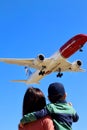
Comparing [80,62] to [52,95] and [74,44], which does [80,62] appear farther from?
[52,95]

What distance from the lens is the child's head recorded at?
18.8ft

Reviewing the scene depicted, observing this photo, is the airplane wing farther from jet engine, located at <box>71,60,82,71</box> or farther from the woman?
the woman

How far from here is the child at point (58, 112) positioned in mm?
5508

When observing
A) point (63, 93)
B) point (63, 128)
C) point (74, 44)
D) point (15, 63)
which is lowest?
point (63, 128)

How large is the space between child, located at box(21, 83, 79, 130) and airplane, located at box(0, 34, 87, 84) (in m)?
55.8

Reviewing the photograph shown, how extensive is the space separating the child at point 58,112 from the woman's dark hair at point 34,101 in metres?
0.13

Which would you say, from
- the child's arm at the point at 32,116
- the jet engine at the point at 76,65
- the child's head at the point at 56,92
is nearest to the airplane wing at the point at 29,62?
the jet engine at the point at 76,65

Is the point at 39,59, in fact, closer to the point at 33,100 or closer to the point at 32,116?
the point at 33,100

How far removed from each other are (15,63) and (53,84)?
62553 millimetres

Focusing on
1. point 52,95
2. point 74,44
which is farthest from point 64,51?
point 52,95

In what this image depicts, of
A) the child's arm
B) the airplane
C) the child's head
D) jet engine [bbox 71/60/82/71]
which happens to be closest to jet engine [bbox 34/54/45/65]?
the airplane

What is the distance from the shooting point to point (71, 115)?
565 centimetres

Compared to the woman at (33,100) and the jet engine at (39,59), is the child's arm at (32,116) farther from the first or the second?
the jet engine at (39,59)

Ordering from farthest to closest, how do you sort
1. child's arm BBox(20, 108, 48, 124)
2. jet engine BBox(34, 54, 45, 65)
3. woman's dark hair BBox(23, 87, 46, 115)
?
jet engine BBox(34, 54, 45, 65), woman's dark hair BBox(23, 87, 46, 115), child's arm BBox(20, 108, 48, 124)
